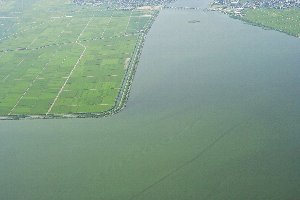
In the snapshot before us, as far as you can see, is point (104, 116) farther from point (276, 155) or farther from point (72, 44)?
point (72, 44)

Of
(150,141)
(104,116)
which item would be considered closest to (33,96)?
(104,116)

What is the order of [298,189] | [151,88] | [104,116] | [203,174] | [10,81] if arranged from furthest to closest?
[10,81]
[151,88]
[104,116]
[203,174]
[298,189]

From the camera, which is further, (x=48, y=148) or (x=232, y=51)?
(x=232, y=51)

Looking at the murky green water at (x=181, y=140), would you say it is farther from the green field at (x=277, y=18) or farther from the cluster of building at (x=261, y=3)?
the cluster of building at (x=261, y=3)

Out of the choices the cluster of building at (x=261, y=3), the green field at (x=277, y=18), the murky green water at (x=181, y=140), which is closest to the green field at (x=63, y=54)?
the murky green water at (x=181, y=140)

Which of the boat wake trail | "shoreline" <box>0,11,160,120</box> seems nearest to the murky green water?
the boat wake trail

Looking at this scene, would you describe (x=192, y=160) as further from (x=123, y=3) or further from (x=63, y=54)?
(x=123, y=3)

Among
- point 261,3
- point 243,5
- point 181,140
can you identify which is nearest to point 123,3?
point 243,5
